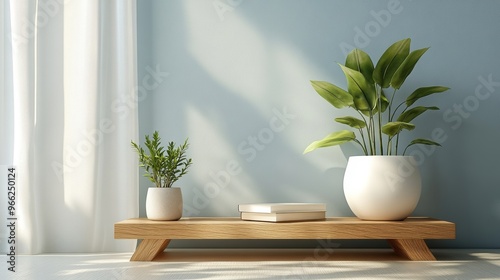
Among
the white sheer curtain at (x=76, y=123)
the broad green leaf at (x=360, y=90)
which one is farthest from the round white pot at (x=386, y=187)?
the white sheer curtain at (x=76, y=123)

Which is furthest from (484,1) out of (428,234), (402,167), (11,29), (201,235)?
(11,29)

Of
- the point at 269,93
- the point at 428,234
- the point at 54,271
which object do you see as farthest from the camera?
the point at 269,93

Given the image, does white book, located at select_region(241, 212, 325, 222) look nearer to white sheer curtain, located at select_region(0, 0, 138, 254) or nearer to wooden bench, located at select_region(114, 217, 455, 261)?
wooden bench, located at select_region(114, 217, 455, 261)

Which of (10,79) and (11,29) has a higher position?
(11,29)

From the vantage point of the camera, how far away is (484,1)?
84.7 inches

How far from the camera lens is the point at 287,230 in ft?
5.72

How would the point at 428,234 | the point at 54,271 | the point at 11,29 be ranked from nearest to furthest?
the point at 54,271 → the point at 428,234 → the point at 11,29

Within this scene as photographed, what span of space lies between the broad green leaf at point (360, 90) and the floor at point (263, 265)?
49 cm

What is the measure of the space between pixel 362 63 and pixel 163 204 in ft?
2.62

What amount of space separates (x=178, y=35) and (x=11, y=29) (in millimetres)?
583

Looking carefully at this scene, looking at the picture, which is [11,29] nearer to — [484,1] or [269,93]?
[269,93]

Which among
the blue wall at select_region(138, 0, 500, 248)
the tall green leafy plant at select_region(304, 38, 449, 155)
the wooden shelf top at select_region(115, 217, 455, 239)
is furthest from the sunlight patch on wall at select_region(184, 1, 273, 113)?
the wooden shelf top at select_region(115, 217, 455, 239)

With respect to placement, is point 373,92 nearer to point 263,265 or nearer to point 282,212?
point 282,212

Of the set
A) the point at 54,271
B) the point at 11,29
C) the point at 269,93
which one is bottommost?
the point at 54,271
